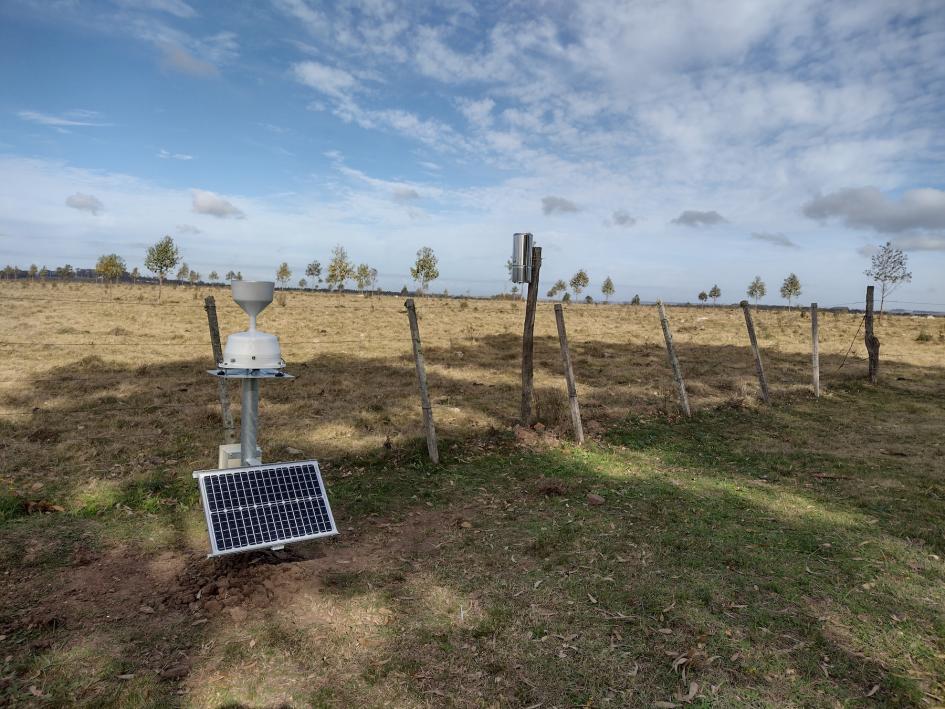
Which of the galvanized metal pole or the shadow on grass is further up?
the galvanized metal pole

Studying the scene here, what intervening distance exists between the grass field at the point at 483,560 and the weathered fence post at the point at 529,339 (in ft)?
1.87

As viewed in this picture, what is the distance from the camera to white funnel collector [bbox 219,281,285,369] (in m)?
4.75

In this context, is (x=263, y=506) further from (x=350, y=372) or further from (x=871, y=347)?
(x=871, y=347)

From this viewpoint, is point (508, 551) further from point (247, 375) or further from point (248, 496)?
point (247, 375)

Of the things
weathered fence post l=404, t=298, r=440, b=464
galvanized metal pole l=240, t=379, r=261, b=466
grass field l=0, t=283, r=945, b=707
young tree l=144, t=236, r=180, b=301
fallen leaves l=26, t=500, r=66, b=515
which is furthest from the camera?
young tree l=144, t=236, r=180, b=301

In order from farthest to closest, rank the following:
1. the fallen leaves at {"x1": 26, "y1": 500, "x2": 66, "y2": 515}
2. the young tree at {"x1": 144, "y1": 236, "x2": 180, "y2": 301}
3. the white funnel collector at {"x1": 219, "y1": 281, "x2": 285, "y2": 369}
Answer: the young tree at {"x1": 144, "y1": 236, "x2": 180, "y2": 301} → the fallen leaves at {"x1": 26, "y1": 500, "x2": 66, "y2": 515} → the white funnel collector at {"x1": 219, "y1": 281, "x2": 285, "y2": 369}

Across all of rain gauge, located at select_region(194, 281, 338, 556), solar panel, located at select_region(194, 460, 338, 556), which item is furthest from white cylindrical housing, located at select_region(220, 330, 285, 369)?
solar panel, located at select_region(194, 460, 338, 556)

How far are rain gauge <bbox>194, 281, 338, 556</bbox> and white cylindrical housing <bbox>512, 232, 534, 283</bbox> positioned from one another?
580 cm

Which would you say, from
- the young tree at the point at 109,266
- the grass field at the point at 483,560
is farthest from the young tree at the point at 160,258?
the grass field at the point at 483,560

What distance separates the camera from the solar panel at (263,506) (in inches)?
188

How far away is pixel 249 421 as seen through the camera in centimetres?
526

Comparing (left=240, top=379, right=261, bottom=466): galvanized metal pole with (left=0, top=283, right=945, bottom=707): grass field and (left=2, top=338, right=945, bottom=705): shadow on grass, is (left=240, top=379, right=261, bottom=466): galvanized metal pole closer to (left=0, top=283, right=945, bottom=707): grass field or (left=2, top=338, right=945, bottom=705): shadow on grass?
(left=0, top=283, right=945, bottom=707): grass field

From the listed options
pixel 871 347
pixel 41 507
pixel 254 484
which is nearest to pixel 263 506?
pixel 254 484

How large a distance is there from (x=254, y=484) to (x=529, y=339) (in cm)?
639
